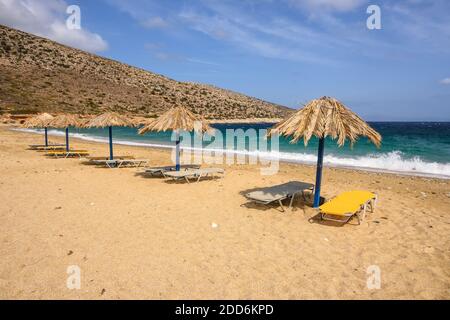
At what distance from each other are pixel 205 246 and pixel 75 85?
181 feet

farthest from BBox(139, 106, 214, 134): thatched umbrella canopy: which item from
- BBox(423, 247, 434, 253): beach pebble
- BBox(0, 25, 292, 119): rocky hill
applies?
BBox(0, 25, 292, 119): rocky hill

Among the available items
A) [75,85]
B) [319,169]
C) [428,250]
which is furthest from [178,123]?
[75,85]

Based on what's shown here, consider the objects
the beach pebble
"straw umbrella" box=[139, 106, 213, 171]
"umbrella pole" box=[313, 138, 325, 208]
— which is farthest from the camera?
"straw umbrella" box=[139, 106, 213, 171]

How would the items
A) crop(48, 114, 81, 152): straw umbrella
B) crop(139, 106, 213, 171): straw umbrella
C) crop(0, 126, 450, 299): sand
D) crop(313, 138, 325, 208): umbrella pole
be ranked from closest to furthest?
crop(0, 126, 450, 299): sand, crop(313, 138, 325, 208): umbrella pole, crop(139, 106, 213, 171): straw umbrella, crop(48, 114, 81, 152): straw umbrella

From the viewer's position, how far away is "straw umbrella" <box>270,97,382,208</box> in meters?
6.89

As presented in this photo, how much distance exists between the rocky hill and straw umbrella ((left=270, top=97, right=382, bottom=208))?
43.4 meters

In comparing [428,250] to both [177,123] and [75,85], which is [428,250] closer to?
[177,123]

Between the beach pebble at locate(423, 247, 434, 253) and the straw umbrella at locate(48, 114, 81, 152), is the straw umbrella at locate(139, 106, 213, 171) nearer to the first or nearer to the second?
the beach pebble at locate(423, 247, 434, 253)

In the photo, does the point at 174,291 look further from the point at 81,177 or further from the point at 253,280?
the point at 81,177

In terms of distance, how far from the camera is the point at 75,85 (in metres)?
52.7

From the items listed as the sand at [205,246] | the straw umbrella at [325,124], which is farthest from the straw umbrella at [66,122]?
the straw umbrella at [325,124]

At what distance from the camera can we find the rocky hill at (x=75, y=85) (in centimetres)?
4575

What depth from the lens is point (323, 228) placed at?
634 cm

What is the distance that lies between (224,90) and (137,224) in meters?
91.9
